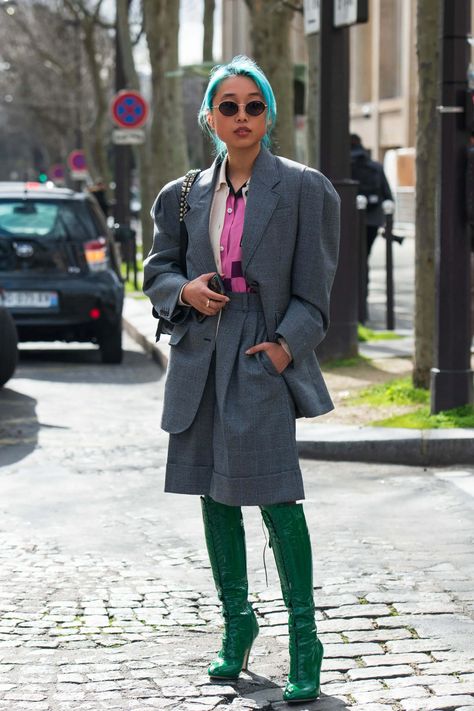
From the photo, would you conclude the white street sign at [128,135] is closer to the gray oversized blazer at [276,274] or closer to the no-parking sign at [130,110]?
the no-parking sign at [130,110]

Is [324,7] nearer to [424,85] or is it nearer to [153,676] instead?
[424,85]

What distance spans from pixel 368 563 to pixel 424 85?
508 centimetres

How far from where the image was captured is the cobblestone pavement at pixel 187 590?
464cm

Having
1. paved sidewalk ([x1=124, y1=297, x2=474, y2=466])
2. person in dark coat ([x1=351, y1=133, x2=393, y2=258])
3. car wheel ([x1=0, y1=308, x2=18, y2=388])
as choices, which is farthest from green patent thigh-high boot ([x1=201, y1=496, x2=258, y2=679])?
person in dark coat ([x1=351, y1=133, x2=393, y2=258])

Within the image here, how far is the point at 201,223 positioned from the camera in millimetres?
4590

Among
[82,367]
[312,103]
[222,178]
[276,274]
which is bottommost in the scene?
[82,367]

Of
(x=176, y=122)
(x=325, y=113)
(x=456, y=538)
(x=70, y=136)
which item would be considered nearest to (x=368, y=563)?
(x=456, y=538)

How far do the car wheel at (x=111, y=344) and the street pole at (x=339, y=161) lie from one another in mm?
2609

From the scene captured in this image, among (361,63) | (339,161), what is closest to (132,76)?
(339,161)

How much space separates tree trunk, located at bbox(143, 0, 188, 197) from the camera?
26844 mm

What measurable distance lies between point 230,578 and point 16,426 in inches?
224

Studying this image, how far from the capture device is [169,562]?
249 inches

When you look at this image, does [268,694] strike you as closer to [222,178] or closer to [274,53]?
[222,178]

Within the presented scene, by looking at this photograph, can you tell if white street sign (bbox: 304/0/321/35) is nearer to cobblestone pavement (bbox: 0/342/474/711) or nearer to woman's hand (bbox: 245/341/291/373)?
cobblestone pavement (bbox: 0/342/474/711)
